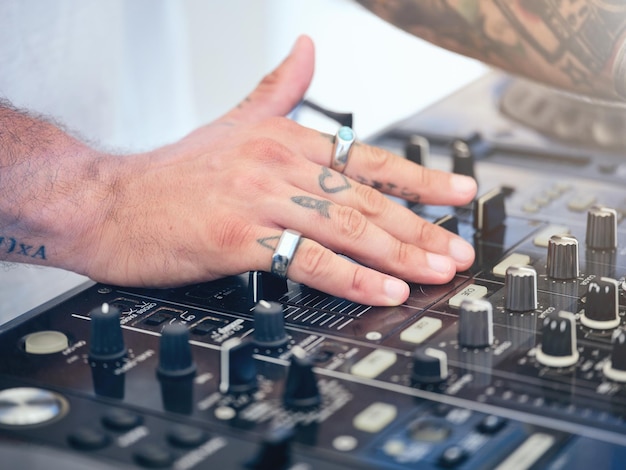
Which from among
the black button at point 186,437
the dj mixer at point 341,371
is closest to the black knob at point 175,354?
the dj mixer at point 341,371

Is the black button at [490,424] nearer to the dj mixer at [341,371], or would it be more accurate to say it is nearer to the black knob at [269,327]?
the dj mixer at [341,371]

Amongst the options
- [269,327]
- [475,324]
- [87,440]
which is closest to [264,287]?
[269,327]

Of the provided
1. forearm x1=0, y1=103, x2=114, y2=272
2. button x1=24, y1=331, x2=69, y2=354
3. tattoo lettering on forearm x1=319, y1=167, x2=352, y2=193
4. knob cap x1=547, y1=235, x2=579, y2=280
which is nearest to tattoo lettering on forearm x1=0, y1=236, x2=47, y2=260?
forearm x1=0, y1=103, x2=114, y2=272

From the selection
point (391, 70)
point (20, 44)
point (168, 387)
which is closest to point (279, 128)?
point (168, 387)

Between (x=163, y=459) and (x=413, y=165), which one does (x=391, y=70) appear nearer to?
(x=413, y=165)

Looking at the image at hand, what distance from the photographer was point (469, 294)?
113 cm

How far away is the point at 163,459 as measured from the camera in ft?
2.60

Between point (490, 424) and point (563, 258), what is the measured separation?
36 centimetres

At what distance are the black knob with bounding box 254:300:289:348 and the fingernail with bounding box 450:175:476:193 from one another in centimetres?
44

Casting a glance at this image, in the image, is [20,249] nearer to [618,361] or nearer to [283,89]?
[283,89]

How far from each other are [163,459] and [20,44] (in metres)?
1.17

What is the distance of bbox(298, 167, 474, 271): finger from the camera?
50.1 inches

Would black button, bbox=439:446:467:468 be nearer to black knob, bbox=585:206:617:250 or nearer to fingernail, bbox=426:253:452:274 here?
fingernail, bbox=426:253:452:274

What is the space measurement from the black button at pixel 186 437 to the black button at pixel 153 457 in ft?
0.05
